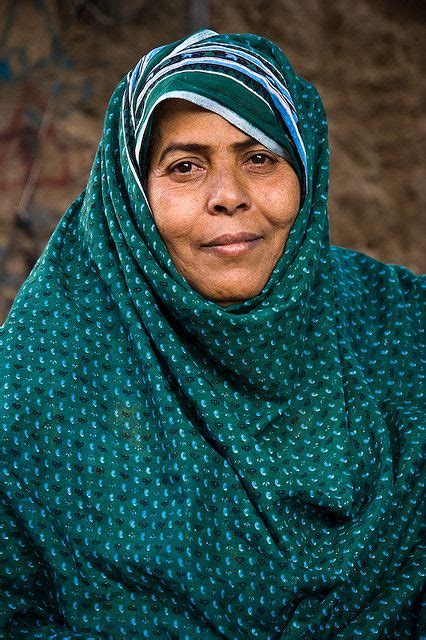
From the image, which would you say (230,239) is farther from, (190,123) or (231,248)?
(190,123)

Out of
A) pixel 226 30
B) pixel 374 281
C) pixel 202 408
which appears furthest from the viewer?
pixel 226 30

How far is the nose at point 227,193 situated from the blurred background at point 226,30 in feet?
8.20

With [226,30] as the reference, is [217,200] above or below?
below

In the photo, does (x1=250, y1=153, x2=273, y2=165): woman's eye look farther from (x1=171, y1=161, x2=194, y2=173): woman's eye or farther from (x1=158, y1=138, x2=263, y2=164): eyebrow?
(x1=171, y1=161, x2=194, y2=173): woman's eye

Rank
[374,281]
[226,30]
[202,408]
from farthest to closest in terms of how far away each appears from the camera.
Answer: [226,30], [374,281], [202,408]

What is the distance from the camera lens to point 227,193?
2.15 m

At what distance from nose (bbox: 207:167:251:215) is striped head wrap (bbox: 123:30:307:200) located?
0.11 m

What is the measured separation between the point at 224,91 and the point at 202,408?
0.73m

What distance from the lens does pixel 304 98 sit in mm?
2430

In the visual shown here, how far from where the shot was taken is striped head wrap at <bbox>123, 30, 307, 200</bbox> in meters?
→ 2.16

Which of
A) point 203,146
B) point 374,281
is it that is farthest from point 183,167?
point 374,281

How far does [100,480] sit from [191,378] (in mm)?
310

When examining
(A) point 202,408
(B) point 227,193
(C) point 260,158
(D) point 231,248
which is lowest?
(A) point 202,408

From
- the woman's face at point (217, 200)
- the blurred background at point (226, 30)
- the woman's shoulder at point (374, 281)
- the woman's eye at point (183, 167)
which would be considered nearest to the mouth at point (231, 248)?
the woman's face at point (217, 200)
